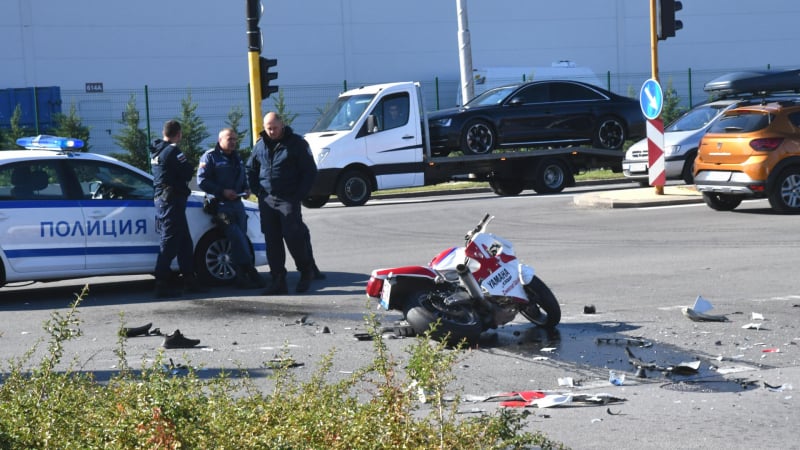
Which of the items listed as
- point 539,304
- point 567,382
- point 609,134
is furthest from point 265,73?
point 567,382

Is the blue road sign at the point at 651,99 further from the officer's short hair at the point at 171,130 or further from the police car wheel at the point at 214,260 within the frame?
the officer's short hair at the point at 171,130

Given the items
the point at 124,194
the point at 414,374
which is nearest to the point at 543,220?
the point at 124,194

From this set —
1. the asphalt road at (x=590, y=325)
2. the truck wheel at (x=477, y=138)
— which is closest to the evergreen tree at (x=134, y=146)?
the truck wheel at (x=477, y=138)

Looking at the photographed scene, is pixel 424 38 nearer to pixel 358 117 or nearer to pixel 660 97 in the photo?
pixel 358 117

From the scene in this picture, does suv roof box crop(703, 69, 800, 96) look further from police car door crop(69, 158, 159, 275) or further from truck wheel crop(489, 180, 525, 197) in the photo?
police car door crop(69, 158, 159, 275)

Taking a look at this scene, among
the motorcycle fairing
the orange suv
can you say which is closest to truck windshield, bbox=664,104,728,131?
the orange suv

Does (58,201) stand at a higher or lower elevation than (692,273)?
higher

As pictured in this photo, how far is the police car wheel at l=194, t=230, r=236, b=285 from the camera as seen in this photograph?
12.3 metres

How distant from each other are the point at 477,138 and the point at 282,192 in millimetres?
12417

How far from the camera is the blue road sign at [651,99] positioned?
19.3m

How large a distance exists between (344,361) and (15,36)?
3199 cm

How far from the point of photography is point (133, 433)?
4629 mm

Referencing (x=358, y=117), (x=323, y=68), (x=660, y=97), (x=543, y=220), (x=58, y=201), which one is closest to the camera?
(x=58, y=201)

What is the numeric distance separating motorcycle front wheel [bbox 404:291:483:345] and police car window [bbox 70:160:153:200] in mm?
4367
